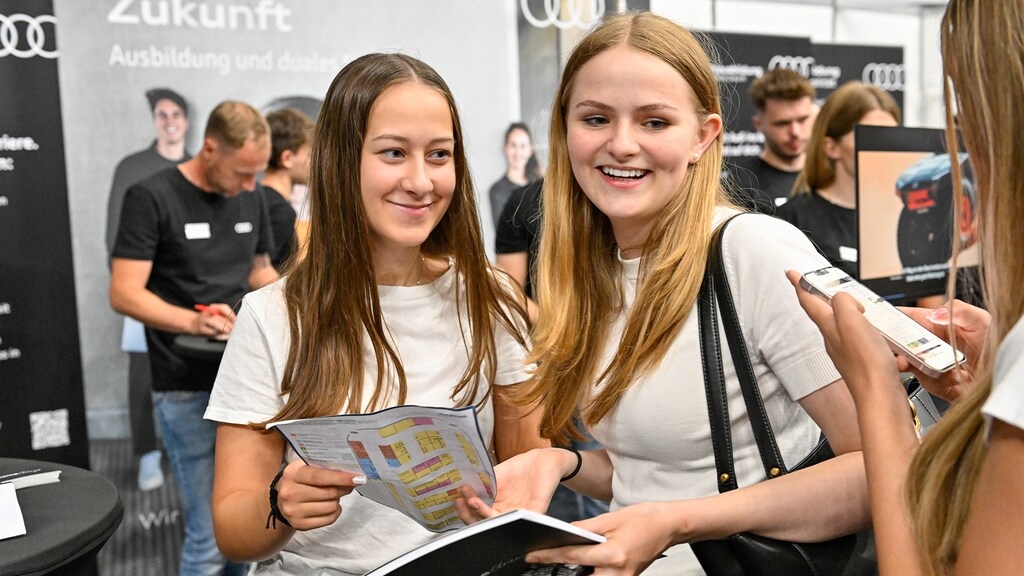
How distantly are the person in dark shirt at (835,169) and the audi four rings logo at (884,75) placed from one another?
2.46 m

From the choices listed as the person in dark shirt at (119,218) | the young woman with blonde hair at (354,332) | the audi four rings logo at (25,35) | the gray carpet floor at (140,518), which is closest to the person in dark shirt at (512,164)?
the person in dark shirt at (119,218)

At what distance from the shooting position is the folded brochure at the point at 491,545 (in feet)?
3.69

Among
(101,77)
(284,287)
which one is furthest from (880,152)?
(101,77)

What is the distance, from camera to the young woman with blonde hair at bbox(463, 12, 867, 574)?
1.39m

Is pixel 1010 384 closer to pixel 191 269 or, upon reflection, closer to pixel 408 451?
pixel 408 451

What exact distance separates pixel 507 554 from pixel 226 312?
2.46 metres

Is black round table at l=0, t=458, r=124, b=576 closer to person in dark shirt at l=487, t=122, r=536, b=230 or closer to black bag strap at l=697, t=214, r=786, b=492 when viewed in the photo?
black bag strap at l=697, t=214, r=786, b=492

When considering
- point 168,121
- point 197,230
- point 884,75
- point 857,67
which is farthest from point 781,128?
point 168,121

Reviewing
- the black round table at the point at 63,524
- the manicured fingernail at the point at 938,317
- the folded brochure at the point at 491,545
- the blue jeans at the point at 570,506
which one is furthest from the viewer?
the blue jeans at the point at 570,506

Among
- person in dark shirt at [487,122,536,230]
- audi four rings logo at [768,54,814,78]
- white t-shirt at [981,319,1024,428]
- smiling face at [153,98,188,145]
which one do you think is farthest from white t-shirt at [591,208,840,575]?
audi four rings logo at [768,54,814,78]

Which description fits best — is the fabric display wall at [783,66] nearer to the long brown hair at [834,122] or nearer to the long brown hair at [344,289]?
the long brown hair at [834,122]

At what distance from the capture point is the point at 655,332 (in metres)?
1.52

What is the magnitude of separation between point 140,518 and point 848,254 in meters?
3.50

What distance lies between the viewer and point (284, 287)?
6.09ft
